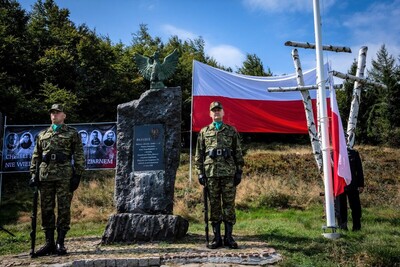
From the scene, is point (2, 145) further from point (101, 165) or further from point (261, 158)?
point (261, 158)

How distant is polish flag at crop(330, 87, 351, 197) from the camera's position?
19.7ft

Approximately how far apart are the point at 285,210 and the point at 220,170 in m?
5.89

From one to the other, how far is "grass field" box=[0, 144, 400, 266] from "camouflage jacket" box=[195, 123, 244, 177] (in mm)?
1291

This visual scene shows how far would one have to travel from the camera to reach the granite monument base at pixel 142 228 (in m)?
6.21

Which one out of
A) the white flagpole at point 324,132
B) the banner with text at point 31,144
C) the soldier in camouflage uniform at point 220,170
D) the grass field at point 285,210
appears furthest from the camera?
the banner with text at point 31,144

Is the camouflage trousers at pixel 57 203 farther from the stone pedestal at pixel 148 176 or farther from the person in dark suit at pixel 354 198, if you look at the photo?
the person in dark suit at pixel 354 198

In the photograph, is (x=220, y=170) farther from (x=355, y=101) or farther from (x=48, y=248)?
(x=355, y=101)

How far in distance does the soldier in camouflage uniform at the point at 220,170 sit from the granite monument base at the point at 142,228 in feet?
2.89

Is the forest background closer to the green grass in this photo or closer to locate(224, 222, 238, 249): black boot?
the green grass

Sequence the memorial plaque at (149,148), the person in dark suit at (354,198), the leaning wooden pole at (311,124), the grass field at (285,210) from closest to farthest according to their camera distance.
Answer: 1. the grass field at (285,210)
2. the memorial plaque at (149,148)
3. the person in dark suit at (354,198)
4. the leaning wooden pole at (311,124)

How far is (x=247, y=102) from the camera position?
12.0 metres

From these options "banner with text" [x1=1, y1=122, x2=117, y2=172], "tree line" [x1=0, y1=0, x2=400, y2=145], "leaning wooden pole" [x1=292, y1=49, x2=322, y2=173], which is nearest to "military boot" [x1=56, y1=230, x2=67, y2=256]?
"leaning wooden pole" [x1=292, y1=49, x2=322, y2=173]

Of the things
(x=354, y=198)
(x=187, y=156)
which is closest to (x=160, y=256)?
(x=354, y=198)

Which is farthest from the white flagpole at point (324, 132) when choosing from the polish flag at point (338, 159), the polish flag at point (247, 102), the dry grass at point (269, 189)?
the polish flag at point (247, 102)
